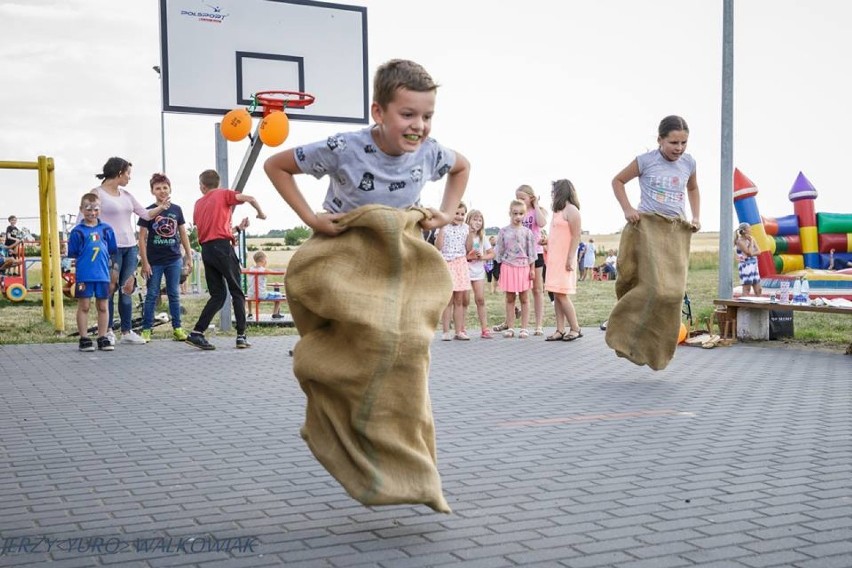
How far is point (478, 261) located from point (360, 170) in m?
9.24

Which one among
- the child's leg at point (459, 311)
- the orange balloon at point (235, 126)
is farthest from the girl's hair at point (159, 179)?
the child's leg at point (459, 311)

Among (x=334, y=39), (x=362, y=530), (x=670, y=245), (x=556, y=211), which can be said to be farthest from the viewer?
(x=334, y=39)

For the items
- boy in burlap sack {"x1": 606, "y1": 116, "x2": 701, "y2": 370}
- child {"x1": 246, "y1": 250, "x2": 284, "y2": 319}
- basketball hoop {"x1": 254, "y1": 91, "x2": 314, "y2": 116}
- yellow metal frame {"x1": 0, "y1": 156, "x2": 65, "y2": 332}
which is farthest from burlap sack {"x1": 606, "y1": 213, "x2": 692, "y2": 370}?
yellow metal frame {"x1": 0, "y1": 156, "x2": 65, "y2": 332}

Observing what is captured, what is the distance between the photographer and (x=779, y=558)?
11.4 ft

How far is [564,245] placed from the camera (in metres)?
12.0

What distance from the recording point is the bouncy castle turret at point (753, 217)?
64.2ft

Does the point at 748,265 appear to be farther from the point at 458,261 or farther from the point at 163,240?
the point at 163,240

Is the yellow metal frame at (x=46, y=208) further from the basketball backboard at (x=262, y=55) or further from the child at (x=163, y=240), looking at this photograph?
the child at (x=163, y=240)

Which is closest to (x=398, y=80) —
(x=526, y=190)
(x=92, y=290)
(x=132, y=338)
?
(x=92, y=290)

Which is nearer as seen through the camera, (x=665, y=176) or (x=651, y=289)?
(x=651, y=289)

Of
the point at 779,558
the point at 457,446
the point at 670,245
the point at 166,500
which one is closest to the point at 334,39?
the point at 670,245

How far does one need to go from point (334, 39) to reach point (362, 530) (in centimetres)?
1224

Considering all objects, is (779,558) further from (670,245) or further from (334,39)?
(334,39)

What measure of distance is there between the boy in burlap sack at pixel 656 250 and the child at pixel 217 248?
4.36 meters
